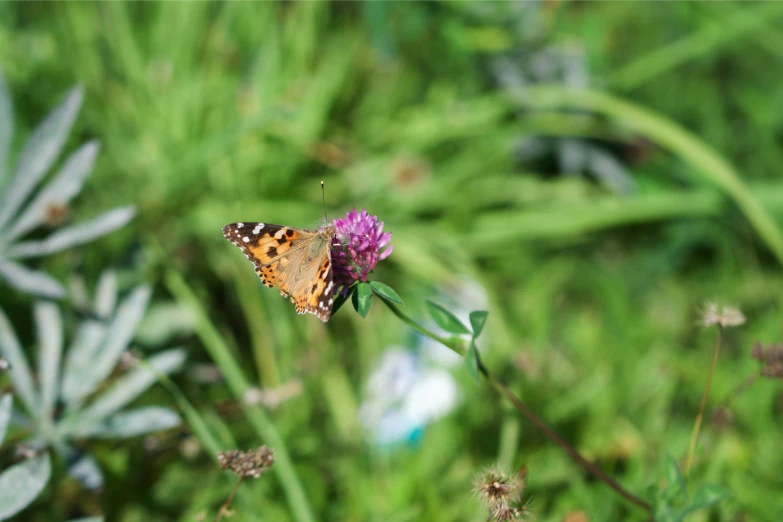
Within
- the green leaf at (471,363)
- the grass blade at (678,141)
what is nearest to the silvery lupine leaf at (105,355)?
the green leaf at (471,363)

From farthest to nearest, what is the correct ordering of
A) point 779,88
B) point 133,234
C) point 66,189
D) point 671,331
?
point 779,88
point 671,331
point 133,234
point 66,189

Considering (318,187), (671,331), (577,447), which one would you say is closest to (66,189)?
(318,187)

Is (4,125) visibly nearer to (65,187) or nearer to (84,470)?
(65,187)

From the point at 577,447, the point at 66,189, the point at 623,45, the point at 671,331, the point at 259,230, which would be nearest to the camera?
the point at 259,230

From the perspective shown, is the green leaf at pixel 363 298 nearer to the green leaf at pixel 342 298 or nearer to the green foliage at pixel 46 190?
the green leaf at pixel 342 298

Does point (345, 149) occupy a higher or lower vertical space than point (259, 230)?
higher

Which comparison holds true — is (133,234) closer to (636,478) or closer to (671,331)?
(636,478)
